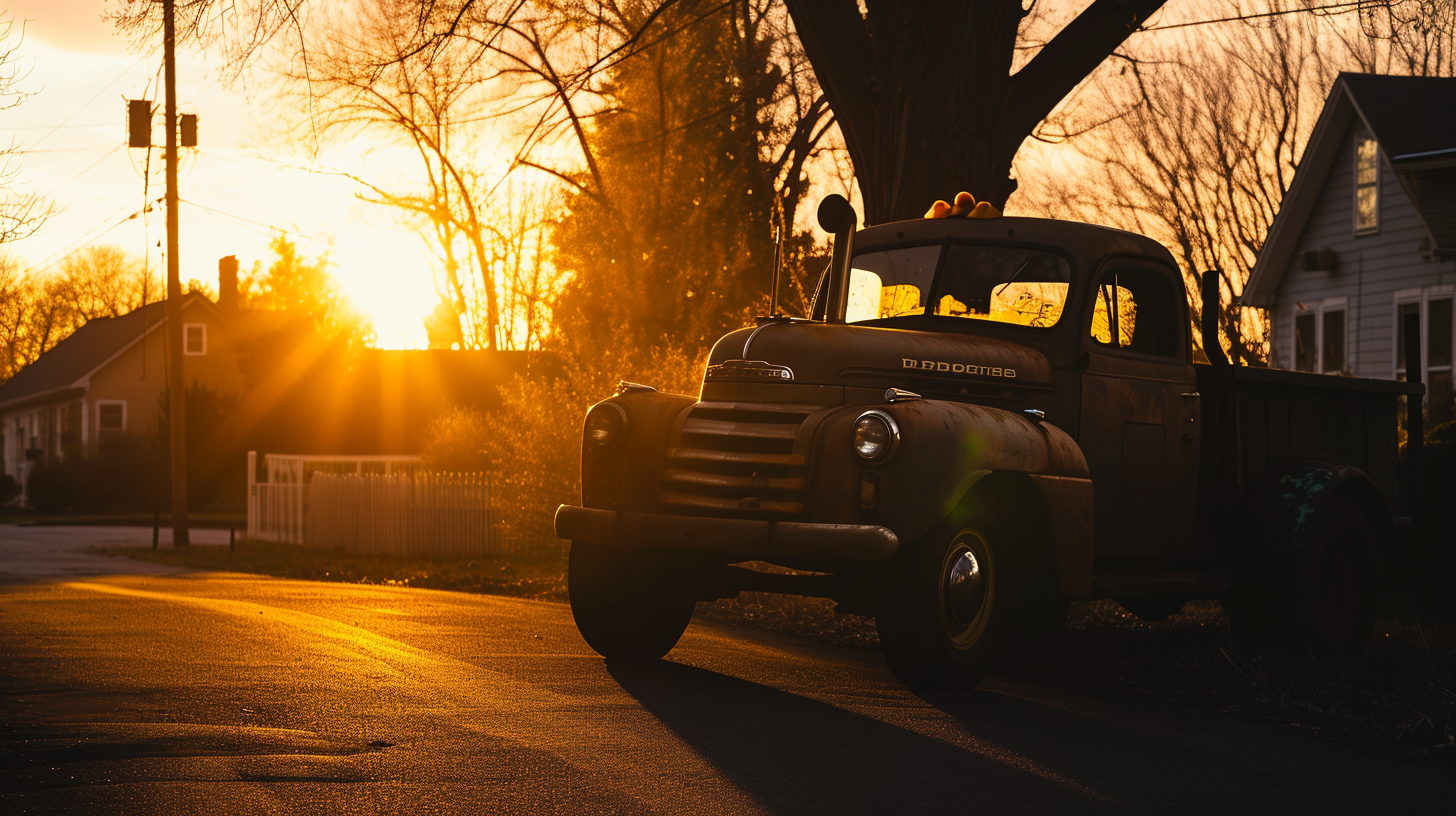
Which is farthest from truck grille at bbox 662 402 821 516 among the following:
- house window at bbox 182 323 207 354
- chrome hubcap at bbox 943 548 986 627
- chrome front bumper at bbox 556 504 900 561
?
house window at bbox 182 323 207 354

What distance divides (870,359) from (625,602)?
6.33ft

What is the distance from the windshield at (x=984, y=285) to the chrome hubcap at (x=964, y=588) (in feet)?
6.09

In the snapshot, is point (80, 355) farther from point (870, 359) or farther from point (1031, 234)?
point (870, 359)

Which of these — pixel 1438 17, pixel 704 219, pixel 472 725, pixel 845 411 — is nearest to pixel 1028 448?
pixel 845 411

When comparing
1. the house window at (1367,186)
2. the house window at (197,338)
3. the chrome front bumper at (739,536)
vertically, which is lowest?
the chrome front bumper at (739,536)

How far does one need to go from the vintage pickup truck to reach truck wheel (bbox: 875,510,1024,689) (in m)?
0.01

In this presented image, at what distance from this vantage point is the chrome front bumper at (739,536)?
7.11 m

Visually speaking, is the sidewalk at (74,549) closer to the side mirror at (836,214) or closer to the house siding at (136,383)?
the side mirror at (836,214)

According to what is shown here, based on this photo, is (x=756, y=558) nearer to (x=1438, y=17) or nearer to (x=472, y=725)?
(x=472, y=725)

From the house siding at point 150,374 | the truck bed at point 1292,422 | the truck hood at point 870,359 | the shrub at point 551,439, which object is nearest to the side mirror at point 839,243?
the truck hood at point 870,359

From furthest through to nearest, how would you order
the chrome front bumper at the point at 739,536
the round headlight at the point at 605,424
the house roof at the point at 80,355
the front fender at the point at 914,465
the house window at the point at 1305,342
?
the house roof at the point at 80,355 < the house window at the point at 1305,342 < the round headlight at the point at 605,424 < the front fender at the point at 914,465 < the chrome front bumper at the point at 739,536

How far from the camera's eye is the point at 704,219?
99.8ft

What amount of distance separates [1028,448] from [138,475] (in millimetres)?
45130

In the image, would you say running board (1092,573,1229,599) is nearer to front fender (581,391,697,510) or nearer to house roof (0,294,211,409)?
front fender (581,391,697,510)
